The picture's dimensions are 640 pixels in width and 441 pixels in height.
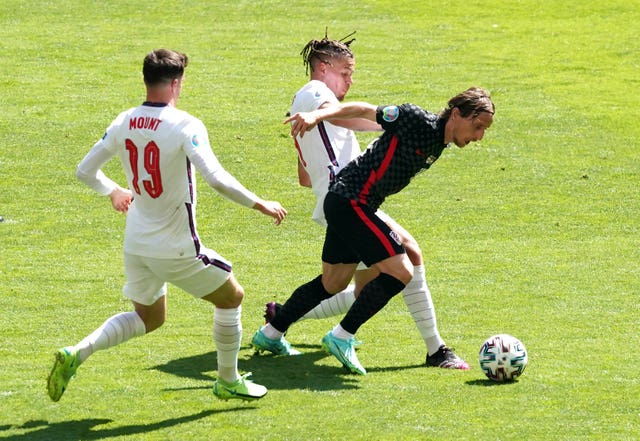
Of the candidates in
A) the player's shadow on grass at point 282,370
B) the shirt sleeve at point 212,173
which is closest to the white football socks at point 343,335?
the player's shadow on grass at point 282,370

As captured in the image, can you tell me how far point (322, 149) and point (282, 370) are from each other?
1644mm

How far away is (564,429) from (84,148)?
36.7 ft

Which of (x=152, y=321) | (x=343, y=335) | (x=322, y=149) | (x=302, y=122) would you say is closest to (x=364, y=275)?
(x=343, y=335)

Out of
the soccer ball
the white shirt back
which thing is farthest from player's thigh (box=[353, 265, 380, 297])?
the white shirt back

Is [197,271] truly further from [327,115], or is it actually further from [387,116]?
[387,116]

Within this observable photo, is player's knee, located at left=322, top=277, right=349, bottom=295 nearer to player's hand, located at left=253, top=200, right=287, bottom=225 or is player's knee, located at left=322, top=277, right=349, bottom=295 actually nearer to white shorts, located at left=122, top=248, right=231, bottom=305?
white shorts, located at left=122, top=248, right=231, bottom=305

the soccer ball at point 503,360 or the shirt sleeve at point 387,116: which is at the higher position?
the shirt sleeve at point 387,116

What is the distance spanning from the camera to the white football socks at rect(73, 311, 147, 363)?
7547mm

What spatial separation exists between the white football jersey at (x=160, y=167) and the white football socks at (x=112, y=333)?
0.51 m

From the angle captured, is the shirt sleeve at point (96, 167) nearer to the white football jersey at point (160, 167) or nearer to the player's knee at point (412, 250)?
the white football jersey at point (160, 167)

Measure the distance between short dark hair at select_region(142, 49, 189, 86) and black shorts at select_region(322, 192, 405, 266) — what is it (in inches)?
62.2

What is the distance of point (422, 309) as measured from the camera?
8.88 m

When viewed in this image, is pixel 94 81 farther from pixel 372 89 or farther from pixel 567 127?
pixel 567 127

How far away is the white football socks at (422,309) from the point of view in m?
8.86
